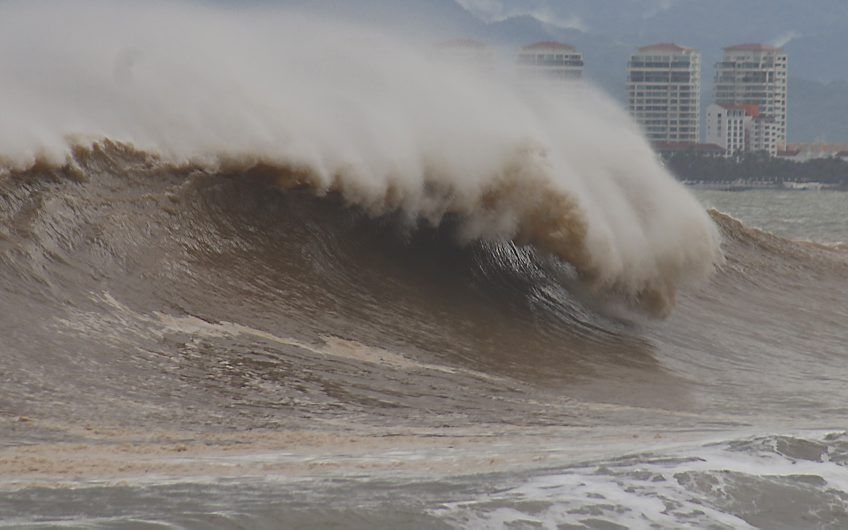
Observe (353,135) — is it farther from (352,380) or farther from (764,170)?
(764,170)

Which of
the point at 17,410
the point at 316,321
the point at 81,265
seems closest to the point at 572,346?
the point at 316,321

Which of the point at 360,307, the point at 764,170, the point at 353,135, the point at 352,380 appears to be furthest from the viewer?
the point at 764,170

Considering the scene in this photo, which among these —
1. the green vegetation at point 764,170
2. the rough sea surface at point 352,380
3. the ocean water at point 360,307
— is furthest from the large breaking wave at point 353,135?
the green vegetation at point 764,170

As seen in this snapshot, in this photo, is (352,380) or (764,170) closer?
(352,380)

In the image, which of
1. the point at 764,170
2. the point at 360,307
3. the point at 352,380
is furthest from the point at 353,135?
the point at 764,170

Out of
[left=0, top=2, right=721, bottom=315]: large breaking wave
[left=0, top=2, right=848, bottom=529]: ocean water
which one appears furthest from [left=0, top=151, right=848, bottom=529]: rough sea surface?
[left=0, top=2, right=721, bottom=315]: large breaking wave

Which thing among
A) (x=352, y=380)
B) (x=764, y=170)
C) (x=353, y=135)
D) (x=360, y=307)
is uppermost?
(x=764, y=170)
